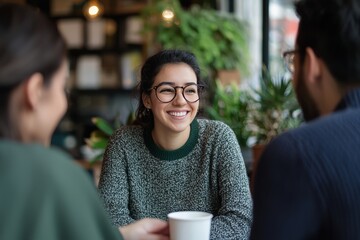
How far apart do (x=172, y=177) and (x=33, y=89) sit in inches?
39.0

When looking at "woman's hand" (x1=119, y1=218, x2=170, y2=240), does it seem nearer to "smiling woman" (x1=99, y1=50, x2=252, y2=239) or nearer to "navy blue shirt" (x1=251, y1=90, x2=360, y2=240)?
"smiling woman" (x1=99, y1=50, x2=252, y2=239)

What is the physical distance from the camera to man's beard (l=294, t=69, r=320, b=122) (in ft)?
3.51

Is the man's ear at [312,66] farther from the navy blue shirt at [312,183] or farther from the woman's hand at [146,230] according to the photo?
the woman's hand at [146,230]

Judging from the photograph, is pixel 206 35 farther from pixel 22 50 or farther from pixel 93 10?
pixel 22 50

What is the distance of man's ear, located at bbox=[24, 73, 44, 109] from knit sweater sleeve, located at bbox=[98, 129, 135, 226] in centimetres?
89

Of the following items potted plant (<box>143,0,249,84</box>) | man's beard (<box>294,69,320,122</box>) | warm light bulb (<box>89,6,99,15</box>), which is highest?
warm light bulb (<box>89,6,99,15</box>)

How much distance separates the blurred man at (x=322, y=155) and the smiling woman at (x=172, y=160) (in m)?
0.82

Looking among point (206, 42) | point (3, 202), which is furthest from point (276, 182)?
point (206, 42)

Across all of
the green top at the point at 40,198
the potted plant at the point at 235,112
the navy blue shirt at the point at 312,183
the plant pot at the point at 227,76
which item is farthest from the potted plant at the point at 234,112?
the green top at the point at 40,198

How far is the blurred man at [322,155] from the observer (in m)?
0.93

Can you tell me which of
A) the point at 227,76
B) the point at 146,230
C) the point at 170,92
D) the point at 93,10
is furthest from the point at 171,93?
the point at 93,10

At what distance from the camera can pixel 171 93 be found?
1.91 meters

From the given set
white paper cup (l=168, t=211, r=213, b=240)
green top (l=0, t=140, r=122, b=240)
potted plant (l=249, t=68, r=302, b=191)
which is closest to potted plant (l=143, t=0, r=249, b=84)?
potted plant (l=249, t=68, r=302, b=191)

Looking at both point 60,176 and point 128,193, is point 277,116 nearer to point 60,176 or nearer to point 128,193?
point 128,193
